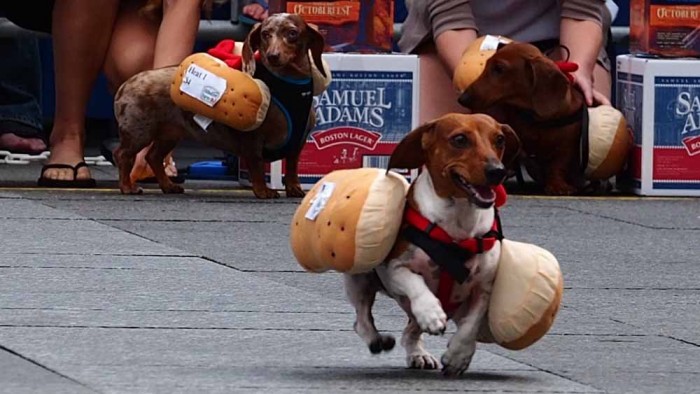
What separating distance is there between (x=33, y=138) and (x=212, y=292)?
4411 millimetres

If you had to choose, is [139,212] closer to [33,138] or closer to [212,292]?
[212,292]

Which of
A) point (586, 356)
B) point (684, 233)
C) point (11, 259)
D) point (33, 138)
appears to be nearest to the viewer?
point (586, 356)

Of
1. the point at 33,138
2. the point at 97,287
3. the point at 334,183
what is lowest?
the point at 33,138

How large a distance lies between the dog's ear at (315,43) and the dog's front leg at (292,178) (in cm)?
40

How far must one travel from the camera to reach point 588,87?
8.01 meters

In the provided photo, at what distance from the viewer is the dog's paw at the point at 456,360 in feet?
13.4

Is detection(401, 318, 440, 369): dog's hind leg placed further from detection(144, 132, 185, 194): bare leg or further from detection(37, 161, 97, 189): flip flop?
detection(37, 161, 97, 189): flip flop

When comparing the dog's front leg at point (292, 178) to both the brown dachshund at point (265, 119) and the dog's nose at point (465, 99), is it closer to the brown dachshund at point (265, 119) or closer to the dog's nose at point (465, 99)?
the brown dachshund at point (265, 119)

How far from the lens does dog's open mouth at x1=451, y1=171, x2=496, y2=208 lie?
402 centimetres

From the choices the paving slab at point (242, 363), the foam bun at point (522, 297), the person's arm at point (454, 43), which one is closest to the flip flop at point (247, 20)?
the person's arm at point (454, 43)

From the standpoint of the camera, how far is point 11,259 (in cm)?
581

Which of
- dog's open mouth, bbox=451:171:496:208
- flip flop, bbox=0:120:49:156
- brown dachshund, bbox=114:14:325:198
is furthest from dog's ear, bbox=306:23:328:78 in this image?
dog's open mouth, bbox=451:171:496:208

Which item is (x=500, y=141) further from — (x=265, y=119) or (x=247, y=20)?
(x=247, y=20)

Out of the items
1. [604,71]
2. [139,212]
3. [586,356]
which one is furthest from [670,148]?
[586,356]
